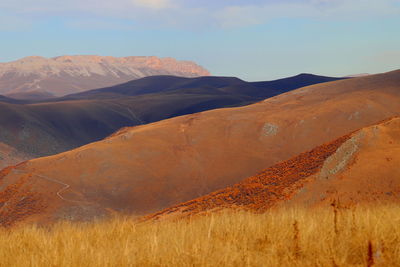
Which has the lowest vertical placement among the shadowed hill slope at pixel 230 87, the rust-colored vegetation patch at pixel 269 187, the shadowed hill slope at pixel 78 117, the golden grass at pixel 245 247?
the rust-colored vegetation patch at pixel 269 187

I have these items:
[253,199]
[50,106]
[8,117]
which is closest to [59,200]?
[253,199]

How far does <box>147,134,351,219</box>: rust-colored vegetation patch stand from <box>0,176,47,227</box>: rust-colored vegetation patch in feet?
35.3

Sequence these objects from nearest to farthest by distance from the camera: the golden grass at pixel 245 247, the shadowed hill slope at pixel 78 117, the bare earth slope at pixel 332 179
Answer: the golden grass at pixel 245 247, the bare earth slope at pixel 332 179, the shadowed hill slope at pixel 78 117

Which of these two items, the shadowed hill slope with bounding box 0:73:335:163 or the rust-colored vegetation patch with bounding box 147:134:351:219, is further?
the shadowed hill slope with bounding box 0:73:335:163

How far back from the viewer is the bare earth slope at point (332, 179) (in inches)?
543

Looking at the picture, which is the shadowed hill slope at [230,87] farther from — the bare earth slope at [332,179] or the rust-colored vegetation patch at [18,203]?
the bare earth slope at [332,179]

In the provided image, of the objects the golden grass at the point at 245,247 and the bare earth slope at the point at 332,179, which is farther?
the bare earth slope at the point at 332,179

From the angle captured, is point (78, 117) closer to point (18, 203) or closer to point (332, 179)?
point (18, 203)

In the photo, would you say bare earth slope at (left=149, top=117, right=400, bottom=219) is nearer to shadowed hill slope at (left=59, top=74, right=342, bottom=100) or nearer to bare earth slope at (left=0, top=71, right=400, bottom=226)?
bare earth slope at (left=0, top=71, right=400, bottom=226)

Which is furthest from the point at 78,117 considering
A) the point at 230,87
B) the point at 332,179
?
the point at 332,179

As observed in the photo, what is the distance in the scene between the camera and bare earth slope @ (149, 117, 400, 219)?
45.2 feet

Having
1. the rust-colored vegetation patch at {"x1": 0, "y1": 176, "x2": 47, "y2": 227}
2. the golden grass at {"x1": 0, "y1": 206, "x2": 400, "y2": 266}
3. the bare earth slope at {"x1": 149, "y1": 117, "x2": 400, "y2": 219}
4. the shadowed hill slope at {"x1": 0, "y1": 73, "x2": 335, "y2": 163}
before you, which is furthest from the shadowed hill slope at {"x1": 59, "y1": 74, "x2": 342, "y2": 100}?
the golden grass at {"x1": 0, "y1": 206, "x2": 400, "y2": 266}

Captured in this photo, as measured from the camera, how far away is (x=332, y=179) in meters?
15.1

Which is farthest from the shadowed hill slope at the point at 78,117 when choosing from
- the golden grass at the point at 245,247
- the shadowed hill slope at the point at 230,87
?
the golden grass at the point at 245,247
